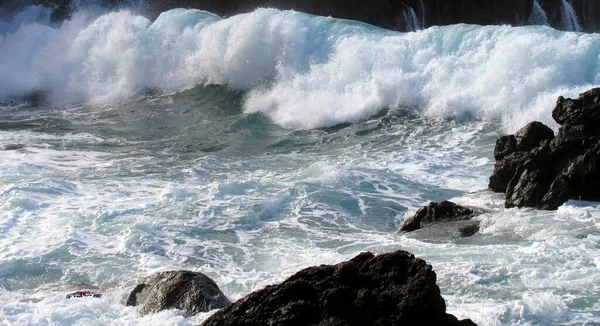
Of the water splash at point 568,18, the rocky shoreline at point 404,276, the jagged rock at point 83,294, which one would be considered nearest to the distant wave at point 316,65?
the rocky shoreline at point 404,276

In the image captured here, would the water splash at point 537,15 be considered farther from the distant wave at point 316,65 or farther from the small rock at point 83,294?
the small rock at point 83,294

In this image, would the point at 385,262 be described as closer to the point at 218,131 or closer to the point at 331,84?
the point at 218,131

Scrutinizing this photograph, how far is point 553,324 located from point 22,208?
23.8 feet

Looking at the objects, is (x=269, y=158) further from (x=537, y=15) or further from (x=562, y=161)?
(x=537, y=15)

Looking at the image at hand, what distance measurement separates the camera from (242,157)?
13781mm

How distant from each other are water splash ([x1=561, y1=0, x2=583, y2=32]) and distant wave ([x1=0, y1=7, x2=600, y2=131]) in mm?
16429

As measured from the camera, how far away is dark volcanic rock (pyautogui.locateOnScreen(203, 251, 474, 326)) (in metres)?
4.65

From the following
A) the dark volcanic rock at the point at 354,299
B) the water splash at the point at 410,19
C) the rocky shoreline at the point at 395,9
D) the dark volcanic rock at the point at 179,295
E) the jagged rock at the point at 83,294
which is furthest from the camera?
the water splash at the point at 410,19

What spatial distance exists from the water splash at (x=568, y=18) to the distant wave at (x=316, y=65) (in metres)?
16.4

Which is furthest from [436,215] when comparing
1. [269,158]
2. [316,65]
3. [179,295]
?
[316,65]

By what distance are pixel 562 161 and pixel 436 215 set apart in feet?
5.29

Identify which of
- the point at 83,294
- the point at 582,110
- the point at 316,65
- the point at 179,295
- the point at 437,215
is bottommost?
the point at 437,215

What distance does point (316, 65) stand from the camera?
59.3 feet

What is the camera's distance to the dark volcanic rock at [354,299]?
15.3 feet
